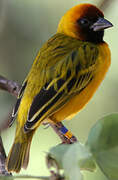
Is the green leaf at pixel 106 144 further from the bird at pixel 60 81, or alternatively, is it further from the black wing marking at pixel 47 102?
the black wing marking at pixel 47 102

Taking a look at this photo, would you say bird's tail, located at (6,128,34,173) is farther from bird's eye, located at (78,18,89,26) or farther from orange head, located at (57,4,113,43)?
bird's eye, located at (78,18,89,26)

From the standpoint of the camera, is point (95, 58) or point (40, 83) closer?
point (40, 83)

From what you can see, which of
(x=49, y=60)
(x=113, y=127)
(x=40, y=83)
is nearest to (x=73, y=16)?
(x=49, y=60)

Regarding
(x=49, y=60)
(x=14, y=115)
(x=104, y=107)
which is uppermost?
(x=49, y=60)

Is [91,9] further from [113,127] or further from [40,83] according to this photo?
[113,127]

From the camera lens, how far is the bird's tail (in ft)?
5.84

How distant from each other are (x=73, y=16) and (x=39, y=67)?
668mm

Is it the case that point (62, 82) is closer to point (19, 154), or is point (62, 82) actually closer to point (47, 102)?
point (47, 102)

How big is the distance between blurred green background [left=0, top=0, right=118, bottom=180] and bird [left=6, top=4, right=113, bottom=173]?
1.61ft

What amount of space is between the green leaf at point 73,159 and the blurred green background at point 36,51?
1.90 metres

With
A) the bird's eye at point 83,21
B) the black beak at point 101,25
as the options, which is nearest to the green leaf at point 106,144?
the black beak at point 101,25

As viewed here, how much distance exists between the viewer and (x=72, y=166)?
0.82m

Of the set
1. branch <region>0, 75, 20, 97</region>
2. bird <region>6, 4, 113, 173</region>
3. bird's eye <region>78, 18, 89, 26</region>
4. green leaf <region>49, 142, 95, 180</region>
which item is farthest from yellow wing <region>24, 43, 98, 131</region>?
green leaf <region>49, 142, 95, 180</region>

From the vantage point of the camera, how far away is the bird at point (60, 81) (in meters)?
2.08
